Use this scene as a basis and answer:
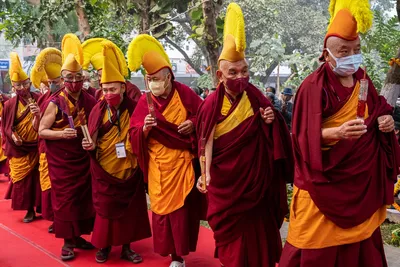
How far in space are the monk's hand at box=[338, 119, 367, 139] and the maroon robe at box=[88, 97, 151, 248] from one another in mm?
2581

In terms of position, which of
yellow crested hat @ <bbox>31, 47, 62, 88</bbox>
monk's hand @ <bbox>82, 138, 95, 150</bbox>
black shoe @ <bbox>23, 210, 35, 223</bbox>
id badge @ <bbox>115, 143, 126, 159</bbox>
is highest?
yellow crested hat @ <bbox>31, 47, 62, 88</bbox>

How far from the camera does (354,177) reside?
3266mm

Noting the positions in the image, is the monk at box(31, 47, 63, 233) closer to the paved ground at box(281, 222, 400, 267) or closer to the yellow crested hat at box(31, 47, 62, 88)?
the yellow crested hat at box(31, 47, 62, 88)

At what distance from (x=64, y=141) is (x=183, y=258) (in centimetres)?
164

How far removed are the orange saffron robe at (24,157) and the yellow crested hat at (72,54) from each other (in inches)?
65.5

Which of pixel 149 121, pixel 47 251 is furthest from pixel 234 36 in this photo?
pixel 47 251

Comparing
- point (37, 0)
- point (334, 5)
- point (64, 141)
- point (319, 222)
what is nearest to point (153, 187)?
point (64, 141)

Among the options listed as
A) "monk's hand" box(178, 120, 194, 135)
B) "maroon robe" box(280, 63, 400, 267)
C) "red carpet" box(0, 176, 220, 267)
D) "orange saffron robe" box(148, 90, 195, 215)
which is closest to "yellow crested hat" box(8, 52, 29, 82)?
"red carpet" box(0, 176, 220, 267)

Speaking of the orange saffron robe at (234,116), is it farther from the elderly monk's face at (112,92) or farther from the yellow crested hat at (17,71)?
the yellow crested hat at (17,71)

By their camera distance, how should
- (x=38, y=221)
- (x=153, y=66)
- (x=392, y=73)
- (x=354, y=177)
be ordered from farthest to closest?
(x=38, y=221) → (x=392, y=73) → (x=153, y=66) → (x=354, y=177)

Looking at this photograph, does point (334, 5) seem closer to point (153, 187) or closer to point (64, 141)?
point (153, 187)

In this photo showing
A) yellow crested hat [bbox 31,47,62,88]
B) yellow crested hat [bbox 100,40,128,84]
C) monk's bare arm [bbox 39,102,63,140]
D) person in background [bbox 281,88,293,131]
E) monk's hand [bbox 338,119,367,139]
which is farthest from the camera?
person in background [bbox 281,88,293,131]

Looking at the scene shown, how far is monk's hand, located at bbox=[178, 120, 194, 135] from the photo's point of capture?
15.4ft

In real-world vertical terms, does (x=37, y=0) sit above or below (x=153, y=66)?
above
